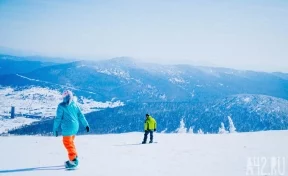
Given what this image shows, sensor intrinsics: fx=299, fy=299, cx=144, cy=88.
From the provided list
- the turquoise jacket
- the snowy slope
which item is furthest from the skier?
the snowy slope

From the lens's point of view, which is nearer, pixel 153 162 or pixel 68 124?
pixel 68 124

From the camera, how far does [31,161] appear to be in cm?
1400

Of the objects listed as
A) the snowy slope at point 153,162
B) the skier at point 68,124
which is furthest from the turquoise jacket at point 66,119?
the snowy slope at point 153,162

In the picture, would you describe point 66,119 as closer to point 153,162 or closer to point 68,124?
point 68,124

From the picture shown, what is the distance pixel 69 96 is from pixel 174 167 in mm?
5364

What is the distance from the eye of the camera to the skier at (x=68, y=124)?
1216 centimetres

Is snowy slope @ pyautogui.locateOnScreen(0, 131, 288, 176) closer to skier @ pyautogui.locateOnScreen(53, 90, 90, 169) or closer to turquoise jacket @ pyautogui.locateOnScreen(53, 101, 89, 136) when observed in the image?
skier @ pyautogui.locateOnScreen(53, 90, 90, 169)

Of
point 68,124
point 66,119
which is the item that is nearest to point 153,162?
point 68,124

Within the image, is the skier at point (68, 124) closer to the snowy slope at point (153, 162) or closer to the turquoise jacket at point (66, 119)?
the turquoise jacket at point (66, 119)

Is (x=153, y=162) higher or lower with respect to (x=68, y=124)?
lower

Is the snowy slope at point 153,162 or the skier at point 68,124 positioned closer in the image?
the snowy slope at point 153,162

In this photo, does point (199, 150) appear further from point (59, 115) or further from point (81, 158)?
point (59, 115)

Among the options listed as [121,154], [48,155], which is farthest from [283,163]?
[48,155]

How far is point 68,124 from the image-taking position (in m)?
12.3
